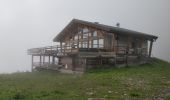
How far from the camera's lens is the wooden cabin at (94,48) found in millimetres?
32031

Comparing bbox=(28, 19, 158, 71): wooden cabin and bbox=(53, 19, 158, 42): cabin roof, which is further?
bbox=(53, 19, 158, 42): cabin roof

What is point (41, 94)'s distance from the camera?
53.6ft

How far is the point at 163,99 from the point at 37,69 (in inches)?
1150

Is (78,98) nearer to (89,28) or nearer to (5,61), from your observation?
(89,28)

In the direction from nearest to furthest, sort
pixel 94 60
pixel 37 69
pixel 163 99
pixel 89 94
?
pixel 163 99
pixel 89 94
pixel 94 60
pixel 37 69

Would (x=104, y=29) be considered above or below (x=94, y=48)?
above

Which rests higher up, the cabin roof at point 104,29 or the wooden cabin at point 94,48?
the cabin roof at point 104,29

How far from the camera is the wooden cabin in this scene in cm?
3203

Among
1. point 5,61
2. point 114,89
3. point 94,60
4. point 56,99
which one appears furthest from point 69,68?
point 5,61

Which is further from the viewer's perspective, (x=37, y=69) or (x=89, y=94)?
(x=37, y=69)

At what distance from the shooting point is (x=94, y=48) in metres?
33.9

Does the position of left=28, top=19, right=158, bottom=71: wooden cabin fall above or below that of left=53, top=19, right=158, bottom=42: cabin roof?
below

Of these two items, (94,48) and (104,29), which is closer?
(104,29)

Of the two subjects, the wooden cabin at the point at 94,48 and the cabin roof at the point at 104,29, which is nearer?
the wooden cabin at the point at 94,48
